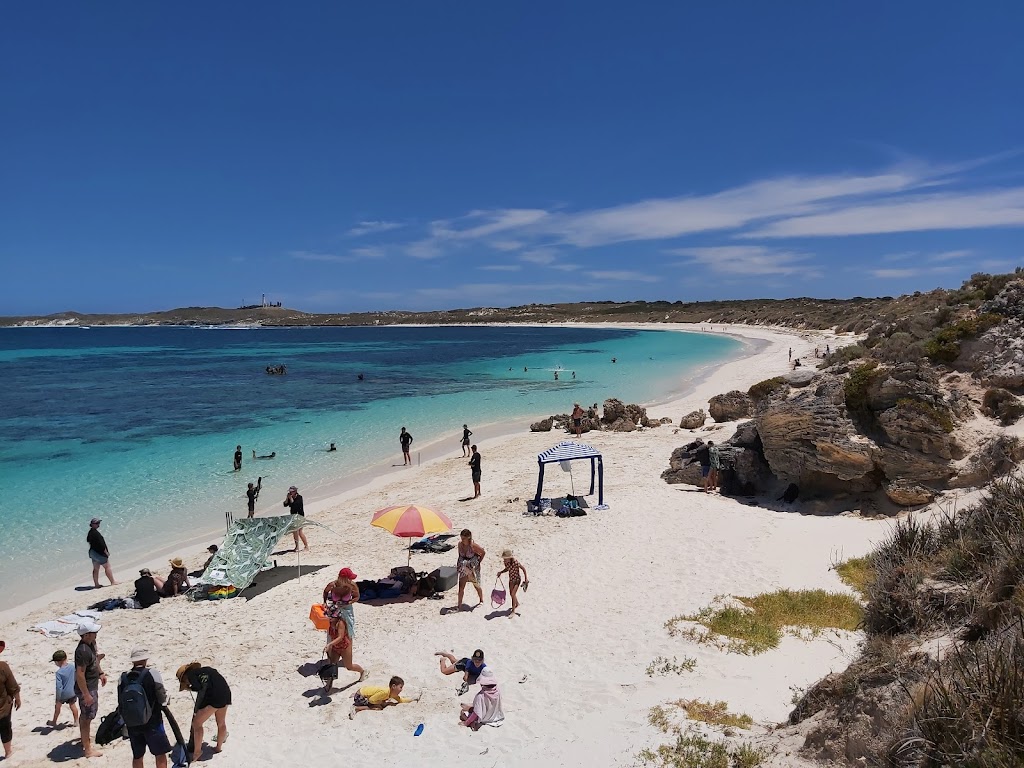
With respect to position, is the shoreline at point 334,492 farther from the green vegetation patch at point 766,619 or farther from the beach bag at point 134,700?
the green vegetation patch at point 766,619

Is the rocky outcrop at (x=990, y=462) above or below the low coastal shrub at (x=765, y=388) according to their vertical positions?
below

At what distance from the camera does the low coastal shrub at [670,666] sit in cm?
731

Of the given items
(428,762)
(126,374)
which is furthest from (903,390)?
(126,374)

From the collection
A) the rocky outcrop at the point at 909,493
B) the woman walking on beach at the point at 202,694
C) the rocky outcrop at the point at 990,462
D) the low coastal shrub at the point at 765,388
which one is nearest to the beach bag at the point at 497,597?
the woman walking on beach at the point at 202,694

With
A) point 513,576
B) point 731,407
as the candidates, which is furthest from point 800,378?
point 513,576

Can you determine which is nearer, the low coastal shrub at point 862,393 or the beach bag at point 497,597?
the beach bag at point 497,597

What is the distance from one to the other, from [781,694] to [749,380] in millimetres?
32793

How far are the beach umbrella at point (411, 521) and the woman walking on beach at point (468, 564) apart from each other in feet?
4.02

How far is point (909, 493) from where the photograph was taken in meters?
11.9

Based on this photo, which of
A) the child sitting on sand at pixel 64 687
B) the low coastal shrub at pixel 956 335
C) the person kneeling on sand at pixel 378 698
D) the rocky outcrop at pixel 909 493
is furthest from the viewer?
the low coastal shrub at pixel 956 335

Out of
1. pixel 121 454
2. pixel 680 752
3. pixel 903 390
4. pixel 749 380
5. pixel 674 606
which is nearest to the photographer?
pixel 680 752

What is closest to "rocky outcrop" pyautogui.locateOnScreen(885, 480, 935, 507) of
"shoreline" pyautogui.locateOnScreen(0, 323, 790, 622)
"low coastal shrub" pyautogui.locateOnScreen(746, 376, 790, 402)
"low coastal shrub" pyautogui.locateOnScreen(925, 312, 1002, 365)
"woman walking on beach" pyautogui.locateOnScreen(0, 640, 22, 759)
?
"low coastal shrub" pyautogui.locateOnScreen(925, 312, 1002, 365)

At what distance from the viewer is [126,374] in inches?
2293

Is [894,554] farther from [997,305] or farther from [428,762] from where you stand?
[997,305]
